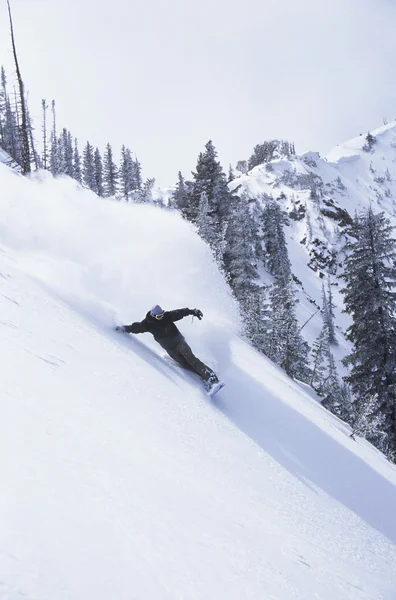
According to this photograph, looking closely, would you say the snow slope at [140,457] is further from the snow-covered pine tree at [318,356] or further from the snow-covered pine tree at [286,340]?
the snow-covered pine tree at [318,356]

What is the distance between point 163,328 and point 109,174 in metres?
74.0

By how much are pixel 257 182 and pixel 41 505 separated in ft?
339

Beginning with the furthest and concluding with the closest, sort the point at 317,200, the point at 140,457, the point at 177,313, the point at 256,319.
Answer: the point at 317,200 → the point at 256,319 → the point at 177,313 → the point at 140,457

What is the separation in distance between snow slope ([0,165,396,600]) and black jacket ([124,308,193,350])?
33 cm

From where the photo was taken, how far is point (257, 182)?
99.6m

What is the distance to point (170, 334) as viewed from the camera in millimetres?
7516

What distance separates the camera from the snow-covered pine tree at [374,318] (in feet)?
57.8

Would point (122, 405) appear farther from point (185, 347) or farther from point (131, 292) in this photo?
point (131, 292)

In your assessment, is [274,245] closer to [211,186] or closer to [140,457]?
[211,186]

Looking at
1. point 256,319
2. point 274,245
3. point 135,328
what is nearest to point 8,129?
point 274,245

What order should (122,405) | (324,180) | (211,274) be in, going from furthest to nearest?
(324,180) < (211,274) < (122,405)

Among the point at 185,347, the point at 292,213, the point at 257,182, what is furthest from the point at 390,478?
the point at 257,182

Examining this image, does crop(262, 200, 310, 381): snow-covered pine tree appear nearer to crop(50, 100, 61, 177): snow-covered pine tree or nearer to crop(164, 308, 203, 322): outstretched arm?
crop(164, 308, 203, 322): outstretched arm

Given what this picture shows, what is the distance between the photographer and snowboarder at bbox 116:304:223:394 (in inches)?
285
